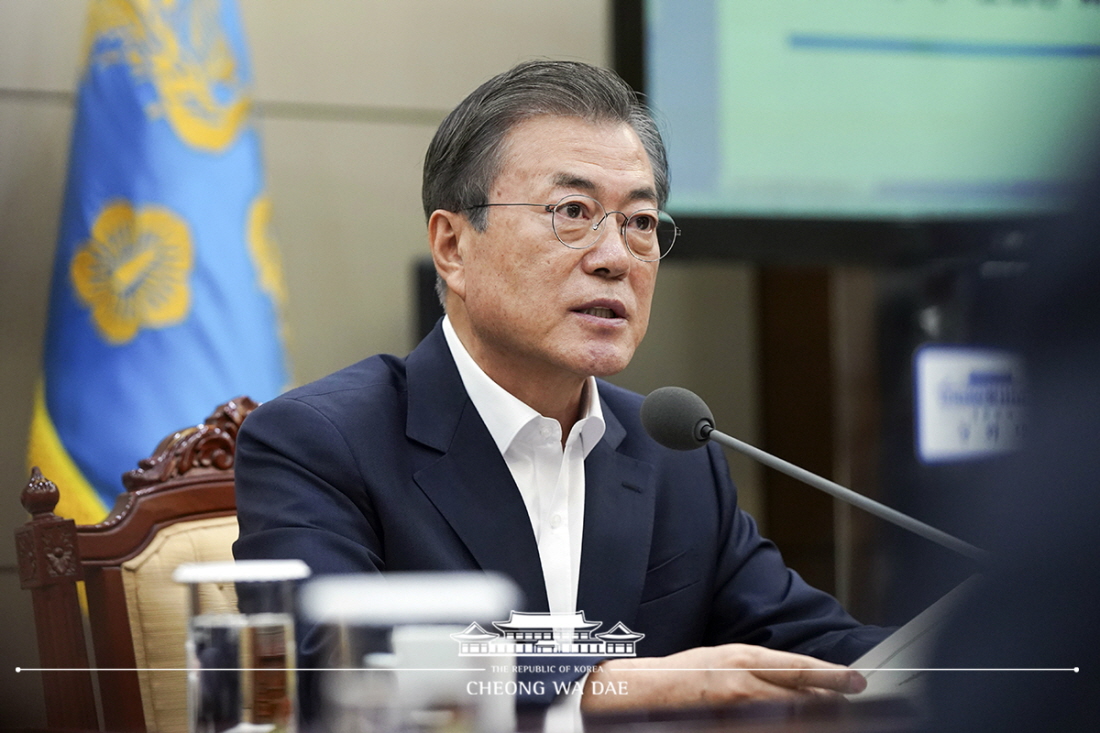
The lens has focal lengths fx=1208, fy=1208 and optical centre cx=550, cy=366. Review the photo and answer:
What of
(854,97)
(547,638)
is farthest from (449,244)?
(854,97)

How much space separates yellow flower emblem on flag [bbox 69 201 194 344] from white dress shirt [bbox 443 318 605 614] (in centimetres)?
61

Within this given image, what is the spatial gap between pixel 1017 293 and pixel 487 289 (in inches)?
35.9

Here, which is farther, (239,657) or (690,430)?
(690,430)

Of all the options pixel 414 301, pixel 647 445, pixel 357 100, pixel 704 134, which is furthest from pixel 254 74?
pixel 647 445

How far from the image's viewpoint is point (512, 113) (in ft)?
4.78

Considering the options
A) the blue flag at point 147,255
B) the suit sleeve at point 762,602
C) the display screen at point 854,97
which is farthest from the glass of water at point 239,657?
the display screen at point 854,97

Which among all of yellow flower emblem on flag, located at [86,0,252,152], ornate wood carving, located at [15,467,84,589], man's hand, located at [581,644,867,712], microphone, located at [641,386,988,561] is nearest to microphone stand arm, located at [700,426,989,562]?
microphone, located at [641,386,988,561]

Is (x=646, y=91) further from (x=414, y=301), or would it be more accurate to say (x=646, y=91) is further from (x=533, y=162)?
(x=533, y=162)

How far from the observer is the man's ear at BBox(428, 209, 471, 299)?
59.5 inches

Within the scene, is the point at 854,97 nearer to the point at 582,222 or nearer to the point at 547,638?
the point at 582,222

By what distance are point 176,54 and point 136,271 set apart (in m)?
0.35

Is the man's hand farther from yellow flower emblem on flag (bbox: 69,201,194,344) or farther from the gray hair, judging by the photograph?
yellow flower emblem on flag (bbox: 69,201,194,344)

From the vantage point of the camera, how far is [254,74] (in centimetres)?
215

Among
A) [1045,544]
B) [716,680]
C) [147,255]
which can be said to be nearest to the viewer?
[1045,544]
